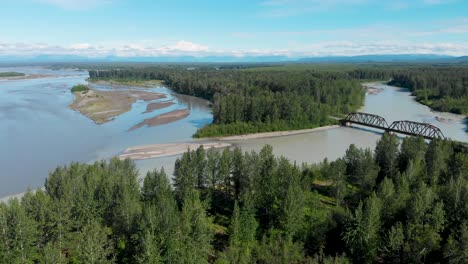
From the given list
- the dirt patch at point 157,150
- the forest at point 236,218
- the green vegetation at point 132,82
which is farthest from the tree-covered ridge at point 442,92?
the green vegetation at point 132,82

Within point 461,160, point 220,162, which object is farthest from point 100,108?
point 461,160

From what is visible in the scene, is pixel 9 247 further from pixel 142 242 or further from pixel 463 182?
pixel 463 182

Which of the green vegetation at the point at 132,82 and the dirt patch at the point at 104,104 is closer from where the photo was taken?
the dirt patch at the point at 104,104

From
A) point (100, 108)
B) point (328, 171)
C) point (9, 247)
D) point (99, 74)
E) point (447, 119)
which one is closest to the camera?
point (9, 247)

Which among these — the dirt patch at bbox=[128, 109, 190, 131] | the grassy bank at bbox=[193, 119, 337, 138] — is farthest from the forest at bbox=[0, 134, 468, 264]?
the dirt patch at bbox=[128, 109, 190, 131]

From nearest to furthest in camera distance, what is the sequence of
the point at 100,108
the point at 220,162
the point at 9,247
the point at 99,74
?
1. the point at 9,247
2. the point at 220,162
3. the point at 100,108
4. the point at 99,74

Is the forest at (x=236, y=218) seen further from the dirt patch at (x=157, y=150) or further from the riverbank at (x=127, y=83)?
the riverbank at (x=127, y=83)
